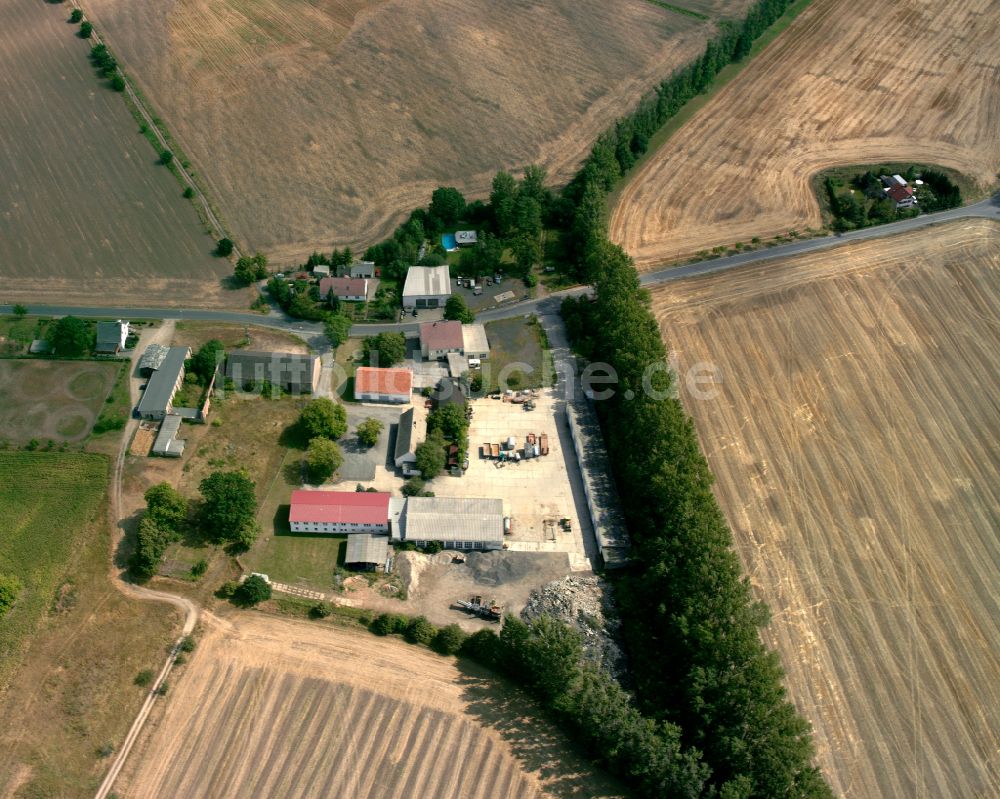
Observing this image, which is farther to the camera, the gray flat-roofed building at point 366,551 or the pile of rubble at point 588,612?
the gray flat-roofed building at point 366,551

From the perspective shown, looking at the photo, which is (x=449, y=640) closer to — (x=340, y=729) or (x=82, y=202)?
(x=340, y=729)

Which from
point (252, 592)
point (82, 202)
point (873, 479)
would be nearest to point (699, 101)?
point (873, 479)

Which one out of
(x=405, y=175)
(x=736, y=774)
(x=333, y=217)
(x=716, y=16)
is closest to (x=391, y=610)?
(x=736, y=774)

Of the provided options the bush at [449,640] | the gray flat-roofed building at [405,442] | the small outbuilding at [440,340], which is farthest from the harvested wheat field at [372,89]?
the bush at [449,640]

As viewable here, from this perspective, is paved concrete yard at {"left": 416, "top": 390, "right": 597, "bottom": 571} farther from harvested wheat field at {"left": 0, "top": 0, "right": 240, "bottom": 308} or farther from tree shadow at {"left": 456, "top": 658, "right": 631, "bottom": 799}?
harvested wheat field at {"left": 0, "top": 0, "right": 240, "bottom": 308}

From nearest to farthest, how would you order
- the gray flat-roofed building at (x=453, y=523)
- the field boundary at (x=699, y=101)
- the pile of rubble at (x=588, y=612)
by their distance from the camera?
the pile of rubble at (x=588, y=612)
the gray flat-roofed building at (x=453, y=523)
the field boundary at (x=699, y=101)

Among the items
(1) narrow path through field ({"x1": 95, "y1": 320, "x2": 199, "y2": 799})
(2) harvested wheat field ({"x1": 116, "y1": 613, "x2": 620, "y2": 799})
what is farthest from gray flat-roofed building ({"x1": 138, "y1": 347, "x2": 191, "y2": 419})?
(2) harvested wheat field ({"x1": 116, "y1": 613, "x2": 620, "y2": 799})

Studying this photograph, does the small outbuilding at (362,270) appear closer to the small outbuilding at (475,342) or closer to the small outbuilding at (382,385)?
the small outbuilding at (475,342)
